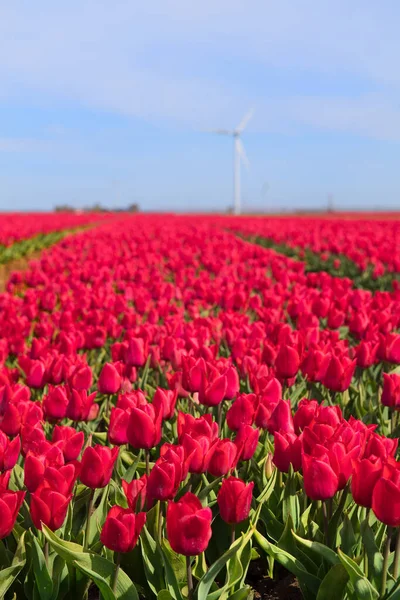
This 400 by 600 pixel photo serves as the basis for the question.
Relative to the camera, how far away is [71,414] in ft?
9.51

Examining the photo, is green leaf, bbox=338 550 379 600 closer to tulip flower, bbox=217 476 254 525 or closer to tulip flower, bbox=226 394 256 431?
tulip flower, bbox=217 476 254 525

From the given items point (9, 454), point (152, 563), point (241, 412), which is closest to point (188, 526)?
point (152, 563)

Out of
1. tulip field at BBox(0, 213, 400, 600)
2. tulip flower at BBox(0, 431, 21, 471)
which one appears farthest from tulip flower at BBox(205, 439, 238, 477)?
tulip flower at BBox(0, 431, 21, 471)

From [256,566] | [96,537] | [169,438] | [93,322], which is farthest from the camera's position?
[93,322]

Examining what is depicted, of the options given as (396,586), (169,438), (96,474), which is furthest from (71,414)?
(396,586)

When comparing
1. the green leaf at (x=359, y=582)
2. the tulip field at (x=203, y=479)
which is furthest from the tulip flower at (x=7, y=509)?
the green leaf at (x=359, y=582)

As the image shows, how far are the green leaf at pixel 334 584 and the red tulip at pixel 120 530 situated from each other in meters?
0.60

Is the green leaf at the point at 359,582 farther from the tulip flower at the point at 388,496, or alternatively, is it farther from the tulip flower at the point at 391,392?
the tulip flower at the point at 391,392

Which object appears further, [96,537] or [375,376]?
[375,376]

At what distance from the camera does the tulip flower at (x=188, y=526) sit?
1.77 metres

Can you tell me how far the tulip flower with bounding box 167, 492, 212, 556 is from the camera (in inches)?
69.6

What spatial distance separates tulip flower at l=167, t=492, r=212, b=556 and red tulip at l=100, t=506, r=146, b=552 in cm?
12

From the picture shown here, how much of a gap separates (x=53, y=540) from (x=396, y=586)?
41.0 inches

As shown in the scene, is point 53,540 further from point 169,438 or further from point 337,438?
point 169,438
